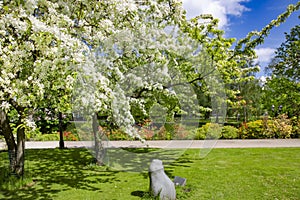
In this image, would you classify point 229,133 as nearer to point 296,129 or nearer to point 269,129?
point 269,129

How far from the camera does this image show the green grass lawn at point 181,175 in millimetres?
6031

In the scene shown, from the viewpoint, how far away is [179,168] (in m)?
8.39

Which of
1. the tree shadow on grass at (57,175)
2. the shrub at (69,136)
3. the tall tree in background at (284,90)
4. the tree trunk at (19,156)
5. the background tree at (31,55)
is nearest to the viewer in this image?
the background tree at (31,55)

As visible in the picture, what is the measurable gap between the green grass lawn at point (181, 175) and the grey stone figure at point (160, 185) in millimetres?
299

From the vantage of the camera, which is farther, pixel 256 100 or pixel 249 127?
pixel 256 100

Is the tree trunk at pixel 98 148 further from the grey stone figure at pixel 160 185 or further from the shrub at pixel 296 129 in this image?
the shrub at pixel 296 129

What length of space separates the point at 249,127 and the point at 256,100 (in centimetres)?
907

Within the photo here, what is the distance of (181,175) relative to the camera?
297 inches

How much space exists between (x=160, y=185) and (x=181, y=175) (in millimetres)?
2100

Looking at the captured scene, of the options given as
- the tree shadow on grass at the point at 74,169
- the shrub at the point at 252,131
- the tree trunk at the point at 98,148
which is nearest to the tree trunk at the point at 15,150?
the tree shadow on grass at the point at 74,169

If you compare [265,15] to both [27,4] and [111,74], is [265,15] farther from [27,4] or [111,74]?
[27,4]

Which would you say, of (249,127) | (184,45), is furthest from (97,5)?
(249,127)

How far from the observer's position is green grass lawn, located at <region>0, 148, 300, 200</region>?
6031 millimetres

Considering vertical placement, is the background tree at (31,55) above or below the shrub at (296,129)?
above
